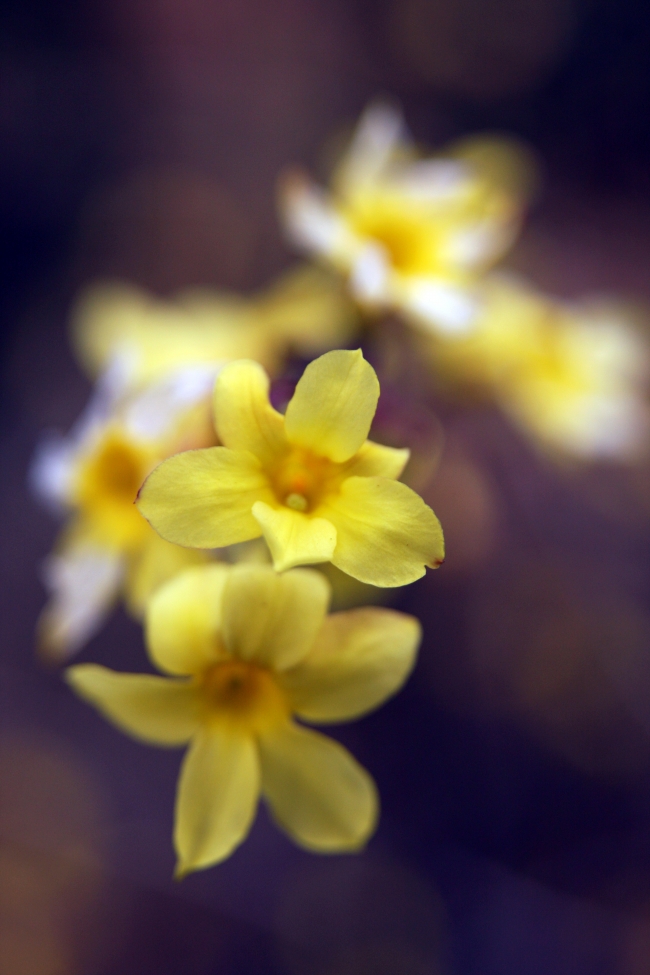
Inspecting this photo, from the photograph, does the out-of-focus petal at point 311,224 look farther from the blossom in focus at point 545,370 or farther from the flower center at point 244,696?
the flower center at point 244,696

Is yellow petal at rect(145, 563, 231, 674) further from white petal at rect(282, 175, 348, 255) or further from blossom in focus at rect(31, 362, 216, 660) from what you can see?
white petal at rect(282, 175, 348, 255)

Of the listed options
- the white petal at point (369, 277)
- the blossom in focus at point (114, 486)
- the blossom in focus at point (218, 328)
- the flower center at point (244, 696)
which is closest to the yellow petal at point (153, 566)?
the blossom in focus at point (114, 486)

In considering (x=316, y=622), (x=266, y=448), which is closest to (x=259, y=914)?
(x=316, y=622)

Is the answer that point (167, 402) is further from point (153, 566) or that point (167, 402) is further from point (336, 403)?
point (336, 403)

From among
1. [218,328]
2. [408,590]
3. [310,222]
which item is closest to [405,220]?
[310,222]

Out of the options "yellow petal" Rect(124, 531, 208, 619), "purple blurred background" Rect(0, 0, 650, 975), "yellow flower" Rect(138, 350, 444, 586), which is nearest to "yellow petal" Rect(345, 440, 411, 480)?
"yellow flower" Rect(138, 350, 444, 586)

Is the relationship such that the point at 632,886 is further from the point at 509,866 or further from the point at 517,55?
the point at 517,55
